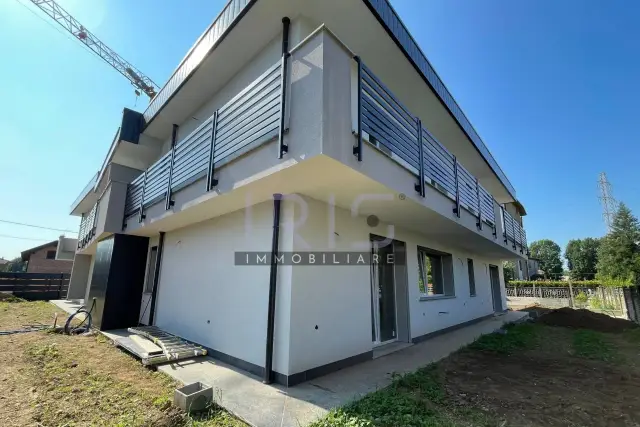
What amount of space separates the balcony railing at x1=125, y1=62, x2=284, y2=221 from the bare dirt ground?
3479 millimetres

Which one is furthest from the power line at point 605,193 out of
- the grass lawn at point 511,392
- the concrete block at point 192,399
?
the concrete block at point 192,399

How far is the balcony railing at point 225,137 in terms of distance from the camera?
12.4 feet

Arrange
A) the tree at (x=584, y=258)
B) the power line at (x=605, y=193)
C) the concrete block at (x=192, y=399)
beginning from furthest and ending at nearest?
the tree at (x=584, y=258), the power line at (x=605, y=193), the concrete block at (x=192, y=399)

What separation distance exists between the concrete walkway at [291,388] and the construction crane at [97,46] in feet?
101

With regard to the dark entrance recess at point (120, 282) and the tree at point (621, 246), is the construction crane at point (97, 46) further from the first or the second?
the tree at point (621, 246)

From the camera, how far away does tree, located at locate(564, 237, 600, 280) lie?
5077 centimetres

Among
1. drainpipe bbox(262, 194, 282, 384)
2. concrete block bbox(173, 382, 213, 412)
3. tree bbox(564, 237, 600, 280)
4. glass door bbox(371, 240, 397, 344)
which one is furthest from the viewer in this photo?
tree bbox(564, 237, 600, 280)

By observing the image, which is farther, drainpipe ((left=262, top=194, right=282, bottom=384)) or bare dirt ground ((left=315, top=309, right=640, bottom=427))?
drainpipe ((left=262, top=194, right=282, bottom=384))

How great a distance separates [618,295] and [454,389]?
643 inches

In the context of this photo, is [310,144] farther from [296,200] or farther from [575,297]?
[575,297]

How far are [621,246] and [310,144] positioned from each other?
39.5 metres

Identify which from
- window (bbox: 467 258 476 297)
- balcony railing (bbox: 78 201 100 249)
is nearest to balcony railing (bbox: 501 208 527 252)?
window (bbox: 467 258 476 297)

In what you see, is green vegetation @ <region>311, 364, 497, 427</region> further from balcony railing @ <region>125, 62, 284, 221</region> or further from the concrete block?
balcony railing @ <region>125, 62, 284, 221</region>

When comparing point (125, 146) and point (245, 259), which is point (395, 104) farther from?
point (125, 146)
